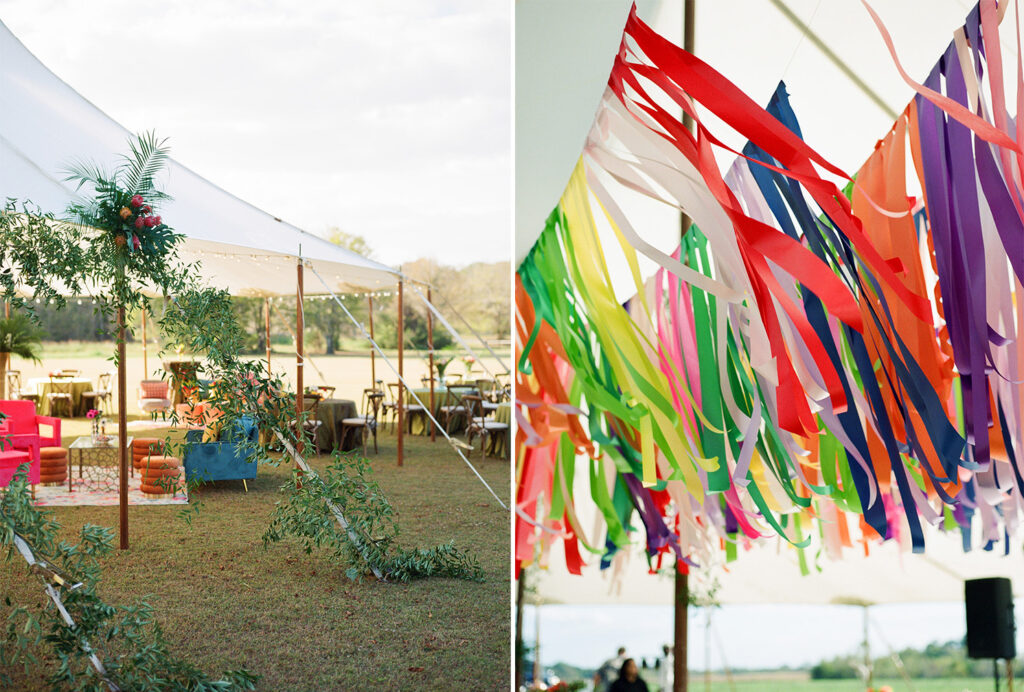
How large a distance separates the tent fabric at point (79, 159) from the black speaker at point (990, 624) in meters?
3.47

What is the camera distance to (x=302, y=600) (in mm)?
3217

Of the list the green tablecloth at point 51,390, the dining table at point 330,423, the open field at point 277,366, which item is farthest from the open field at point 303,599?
the open field at point 277,366

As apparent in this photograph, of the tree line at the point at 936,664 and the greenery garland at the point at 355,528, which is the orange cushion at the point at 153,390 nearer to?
the greenery garland at the point at 355,528

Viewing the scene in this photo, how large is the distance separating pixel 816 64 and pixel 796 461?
0.93 meters

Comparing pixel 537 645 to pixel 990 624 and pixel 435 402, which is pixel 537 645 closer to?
pixel 990 624

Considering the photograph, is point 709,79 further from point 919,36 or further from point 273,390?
point 273,390

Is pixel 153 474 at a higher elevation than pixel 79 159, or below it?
below

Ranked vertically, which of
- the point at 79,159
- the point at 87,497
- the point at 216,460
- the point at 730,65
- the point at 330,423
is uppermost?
the point at 79,159

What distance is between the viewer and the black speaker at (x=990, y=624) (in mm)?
1839

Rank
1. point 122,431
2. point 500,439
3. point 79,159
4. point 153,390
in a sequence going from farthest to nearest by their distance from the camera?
point 153,390 < point 500,439 < point 79,159 < point 122,431

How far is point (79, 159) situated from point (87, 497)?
7.77 ft

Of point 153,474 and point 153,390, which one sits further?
point 153,390

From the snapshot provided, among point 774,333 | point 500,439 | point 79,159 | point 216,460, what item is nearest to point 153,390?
point 216,460

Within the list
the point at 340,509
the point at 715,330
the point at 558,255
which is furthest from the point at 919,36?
the point at 340,509
